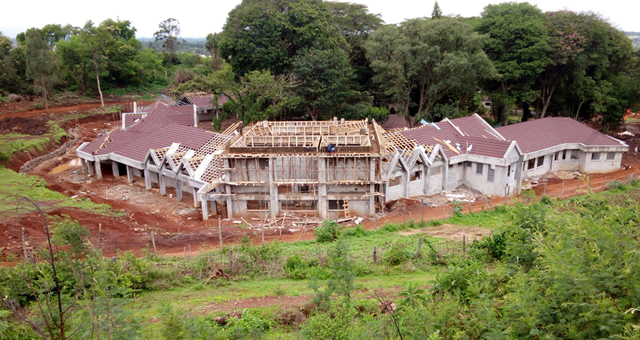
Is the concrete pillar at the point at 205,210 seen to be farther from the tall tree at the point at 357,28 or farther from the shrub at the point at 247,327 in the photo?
the tall tree at the point at 357,28

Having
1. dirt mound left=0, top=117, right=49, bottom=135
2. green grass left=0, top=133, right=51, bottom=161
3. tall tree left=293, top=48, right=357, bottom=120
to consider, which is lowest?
green grass left=0, top=133, right=51, bottom=161

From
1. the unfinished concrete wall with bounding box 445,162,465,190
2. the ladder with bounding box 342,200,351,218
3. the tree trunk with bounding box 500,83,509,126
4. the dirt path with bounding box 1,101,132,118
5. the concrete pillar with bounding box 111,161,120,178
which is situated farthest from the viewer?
the dirt path with bounding box 1,101,132,118

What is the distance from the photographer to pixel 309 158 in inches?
1116

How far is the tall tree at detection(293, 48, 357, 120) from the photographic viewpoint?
146 ft

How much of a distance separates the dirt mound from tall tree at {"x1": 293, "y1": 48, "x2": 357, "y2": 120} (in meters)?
29.5

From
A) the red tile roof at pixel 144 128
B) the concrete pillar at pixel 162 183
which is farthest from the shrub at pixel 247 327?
the red tile roof at pixel 144 128

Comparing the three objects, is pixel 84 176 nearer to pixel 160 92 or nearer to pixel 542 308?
pixel 542 308

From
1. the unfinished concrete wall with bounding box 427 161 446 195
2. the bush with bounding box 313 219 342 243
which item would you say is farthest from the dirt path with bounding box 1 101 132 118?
the unfinished concrete wall with bounding box 427 161 446 195

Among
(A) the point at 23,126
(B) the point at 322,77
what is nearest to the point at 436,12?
(B) the point at 322,77

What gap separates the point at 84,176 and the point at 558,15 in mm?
50905

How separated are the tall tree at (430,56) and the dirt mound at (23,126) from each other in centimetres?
3742

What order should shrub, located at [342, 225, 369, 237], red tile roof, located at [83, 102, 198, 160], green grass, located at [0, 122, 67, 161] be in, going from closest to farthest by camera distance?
shrub, located at [342, 225, 369, 237]
red tile roof, located at [83, 102, 198, 160]
green grass, located at [0, 122, 67, 161]

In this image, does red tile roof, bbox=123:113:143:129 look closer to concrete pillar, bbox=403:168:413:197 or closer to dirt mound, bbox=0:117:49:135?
dirt mound, bbox=0:117:49:135

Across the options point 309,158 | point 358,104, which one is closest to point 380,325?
point 309,158
